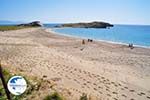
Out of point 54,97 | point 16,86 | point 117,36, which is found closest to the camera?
point 16,86

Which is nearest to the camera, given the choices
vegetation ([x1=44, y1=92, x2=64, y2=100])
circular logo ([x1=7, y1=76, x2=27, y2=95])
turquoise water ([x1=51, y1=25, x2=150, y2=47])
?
circular logo ([x1=7, y1=76, x2=27, y2=95])

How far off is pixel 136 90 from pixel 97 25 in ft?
432

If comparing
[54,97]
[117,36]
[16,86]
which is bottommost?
[117,36]

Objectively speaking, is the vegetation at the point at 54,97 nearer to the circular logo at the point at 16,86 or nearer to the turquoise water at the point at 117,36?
the circular logo at the point at 16,86

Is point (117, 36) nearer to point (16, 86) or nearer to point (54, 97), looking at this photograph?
point (54, 97)

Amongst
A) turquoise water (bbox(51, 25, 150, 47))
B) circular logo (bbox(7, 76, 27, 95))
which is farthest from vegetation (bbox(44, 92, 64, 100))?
turquoise water (bbox(51, 25, 150, 47))

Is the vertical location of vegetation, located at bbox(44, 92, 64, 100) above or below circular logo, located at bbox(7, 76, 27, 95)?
below

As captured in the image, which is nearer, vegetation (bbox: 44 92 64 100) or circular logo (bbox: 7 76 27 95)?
circular logo (bbox: 7 76 27 95)

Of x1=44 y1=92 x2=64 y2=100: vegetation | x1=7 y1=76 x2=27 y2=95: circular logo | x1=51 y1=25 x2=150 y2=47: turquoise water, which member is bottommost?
x1=51 y1=25 x2=150 y2=47: turquoise water

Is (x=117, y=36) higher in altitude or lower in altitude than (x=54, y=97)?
lower

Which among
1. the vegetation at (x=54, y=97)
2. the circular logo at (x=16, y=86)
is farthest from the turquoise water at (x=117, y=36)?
the circular logo at (x=16, y=86)

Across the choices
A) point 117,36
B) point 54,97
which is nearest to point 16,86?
point 54,97

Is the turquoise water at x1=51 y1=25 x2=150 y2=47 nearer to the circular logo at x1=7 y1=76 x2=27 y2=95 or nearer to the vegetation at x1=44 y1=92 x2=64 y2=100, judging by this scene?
the vegetation at x1=44 y1=92 x2=64 y2=100

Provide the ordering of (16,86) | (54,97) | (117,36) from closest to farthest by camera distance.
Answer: (16,86) < (54,97) < (117,36)
